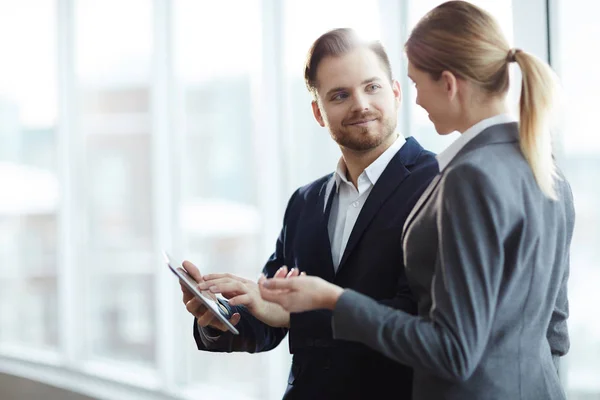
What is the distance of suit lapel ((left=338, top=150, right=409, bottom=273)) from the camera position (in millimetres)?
1973

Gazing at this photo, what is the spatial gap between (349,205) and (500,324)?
0.63m

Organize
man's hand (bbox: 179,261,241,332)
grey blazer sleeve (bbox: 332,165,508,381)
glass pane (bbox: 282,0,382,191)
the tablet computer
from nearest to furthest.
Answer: grey blazer sleeve (bbox: 332,165,508,381) < the tablet computer < man's hand (bbox: 179,261,241,332) < glass pane (bbox: 282,0,382,191)

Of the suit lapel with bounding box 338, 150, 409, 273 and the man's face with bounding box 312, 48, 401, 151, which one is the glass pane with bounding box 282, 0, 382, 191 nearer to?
the man's face with bounding box 312, 48, 401, 151

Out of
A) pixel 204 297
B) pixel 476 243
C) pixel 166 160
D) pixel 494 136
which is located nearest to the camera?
pixel 476 243

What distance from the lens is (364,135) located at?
205 centimetres

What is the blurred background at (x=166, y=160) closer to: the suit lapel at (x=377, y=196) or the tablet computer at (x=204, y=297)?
the suit lapel at (x=377, y=196)

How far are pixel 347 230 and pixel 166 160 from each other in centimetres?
271

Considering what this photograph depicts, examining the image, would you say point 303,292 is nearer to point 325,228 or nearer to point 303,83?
point 325,228

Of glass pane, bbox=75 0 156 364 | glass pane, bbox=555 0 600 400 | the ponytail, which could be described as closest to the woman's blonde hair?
the ponytail

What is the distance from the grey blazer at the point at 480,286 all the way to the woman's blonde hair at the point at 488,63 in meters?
0.03

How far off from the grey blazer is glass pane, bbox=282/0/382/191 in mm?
1881

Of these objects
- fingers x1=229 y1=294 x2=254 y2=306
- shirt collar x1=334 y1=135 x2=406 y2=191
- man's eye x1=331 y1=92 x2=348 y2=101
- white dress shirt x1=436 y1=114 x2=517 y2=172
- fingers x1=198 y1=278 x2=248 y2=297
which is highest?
man's eye x1=331 y1=92 x2=348 y2=101

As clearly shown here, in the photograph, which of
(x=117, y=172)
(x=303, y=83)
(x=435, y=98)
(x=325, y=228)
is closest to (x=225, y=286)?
(x=325, y=228)

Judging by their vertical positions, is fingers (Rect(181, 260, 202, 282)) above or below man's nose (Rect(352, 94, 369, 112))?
below
